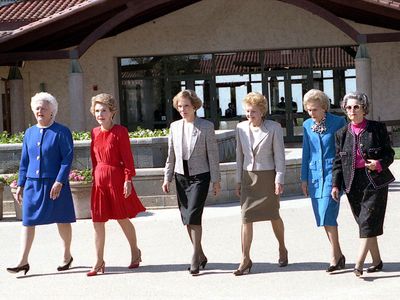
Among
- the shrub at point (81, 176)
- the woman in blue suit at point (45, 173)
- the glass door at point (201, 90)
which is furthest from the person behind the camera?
the glass door at point (201, 90)

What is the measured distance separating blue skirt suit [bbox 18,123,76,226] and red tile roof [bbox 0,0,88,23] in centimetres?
2280

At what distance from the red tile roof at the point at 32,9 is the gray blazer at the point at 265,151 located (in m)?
23.4

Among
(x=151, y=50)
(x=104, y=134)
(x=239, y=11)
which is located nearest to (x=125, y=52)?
(x=151, y=50)

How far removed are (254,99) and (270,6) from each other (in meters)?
20.7

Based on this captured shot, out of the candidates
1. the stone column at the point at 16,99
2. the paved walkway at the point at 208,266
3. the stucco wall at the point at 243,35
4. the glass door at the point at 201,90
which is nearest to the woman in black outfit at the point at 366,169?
the paved walkway at the point at 208,266

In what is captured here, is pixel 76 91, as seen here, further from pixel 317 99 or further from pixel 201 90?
pixel 317 99

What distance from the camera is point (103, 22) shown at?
26.8 meters

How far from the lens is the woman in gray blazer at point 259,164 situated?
28.2ft

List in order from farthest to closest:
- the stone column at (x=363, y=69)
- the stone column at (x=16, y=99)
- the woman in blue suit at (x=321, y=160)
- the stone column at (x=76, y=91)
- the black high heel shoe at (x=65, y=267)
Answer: the stone column at (x=16, y=99), the stone column at (x=76, y=91), the stone column at (x=363, y=69), the black high heel shoe at (x=65, y=267), the woman in blue suit at (x=321, y=160)

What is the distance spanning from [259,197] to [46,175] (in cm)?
195

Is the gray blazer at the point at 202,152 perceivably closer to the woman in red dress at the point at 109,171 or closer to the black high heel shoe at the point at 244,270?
the woman in red dress at the point at 109,171

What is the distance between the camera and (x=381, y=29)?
28.7 meters

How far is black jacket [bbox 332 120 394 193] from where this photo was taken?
8.16 meters

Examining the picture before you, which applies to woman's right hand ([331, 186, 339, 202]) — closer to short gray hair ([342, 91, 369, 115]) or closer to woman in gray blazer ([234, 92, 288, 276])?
woman in gray blazer ([234, 92, 288, 276])
